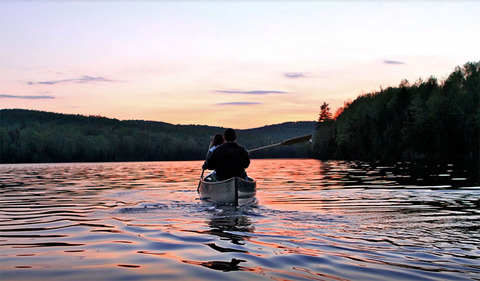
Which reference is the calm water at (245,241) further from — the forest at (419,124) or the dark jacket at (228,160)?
the forest at (419,124)

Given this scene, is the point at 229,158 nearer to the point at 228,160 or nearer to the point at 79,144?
the point at 228,160

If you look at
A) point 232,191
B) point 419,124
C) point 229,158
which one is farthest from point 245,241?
point 419,124

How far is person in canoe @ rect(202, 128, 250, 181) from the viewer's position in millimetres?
14094

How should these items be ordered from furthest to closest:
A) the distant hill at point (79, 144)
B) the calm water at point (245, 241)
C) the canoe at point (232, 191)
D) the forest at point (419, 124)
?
the distant hill at point (79, 144), the forest at point (419, 124), the canoe at point (232, 191), the calm water at point (245, 241)

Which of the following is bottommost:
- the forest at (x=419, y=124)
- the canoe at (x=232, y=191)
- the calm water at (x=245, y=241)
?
the calm water at (x=245, y=241)

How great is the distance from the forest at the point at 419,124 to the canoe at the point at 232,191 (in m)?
51.3

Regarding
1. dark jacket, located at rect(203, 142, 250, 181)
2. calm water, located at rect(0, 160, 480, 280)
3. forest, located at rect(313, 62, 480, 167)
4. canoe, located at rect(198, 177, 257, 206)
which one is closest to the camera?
calm water, located at rect(0, 160, 480, 280)

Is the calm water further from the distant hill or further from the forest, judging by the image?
the distant hill

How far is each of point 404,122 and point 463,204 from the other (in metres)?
72.1

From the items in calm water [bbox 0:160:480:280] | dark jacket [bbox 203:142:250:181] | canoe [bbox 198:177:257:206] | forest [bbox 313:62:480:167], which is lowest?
calm water [bbox 0:160:480:280]

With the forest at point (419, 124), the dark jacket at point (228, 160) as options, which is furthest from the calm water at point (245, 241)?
the forest at point (419, 124)

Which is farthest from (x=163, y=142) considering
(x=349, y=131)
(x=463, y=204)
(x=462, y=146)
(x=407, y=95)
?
(x=463, y=204)

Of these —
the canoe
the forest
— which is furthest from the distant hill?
the canoe

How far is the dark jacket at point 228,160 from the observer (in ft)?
46.2
